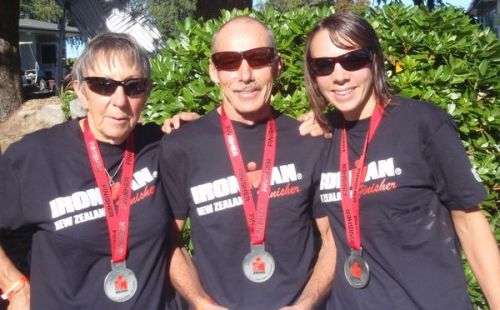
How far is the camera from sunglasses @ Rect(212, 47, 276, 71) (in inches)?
121

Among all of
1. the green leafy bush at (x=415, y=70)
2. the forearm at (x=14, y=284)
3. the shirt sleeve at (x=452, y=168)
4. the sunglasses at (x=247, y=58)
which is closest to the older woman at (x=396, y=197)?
the shirt sleeve at (x=452, y=168)

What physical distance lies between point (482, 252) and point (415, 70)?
1.71 meters

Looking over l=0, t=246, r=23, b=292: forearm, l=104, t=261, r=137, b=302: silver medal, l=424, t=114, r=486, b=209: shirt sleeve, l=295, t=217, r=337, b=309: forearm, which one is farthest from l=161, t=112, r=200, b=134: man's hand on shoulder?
l=424, t=114, r=486, b=209: shirt sleeve

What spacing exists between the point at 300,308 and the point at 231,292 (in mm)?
362

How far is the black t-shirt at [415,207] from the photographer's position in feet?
8.85

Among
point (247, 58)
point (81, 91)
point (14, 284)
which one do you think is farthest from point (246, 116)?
point (14, 284)

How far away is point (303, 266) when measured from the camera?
9.88 ft

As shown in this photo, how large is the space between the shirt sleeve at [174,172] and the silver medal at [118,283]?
0.46 meters

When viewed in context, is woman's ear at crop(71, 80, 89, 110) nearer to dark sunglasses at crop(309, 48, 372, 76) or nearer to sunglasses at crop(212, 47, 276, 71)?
sunglasses at crop(212, 47, 276, 71)

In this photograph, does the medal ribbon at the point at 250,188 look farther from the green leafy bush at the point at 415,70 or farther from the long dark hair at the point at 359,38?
the green leafy bush at the point at 415,70

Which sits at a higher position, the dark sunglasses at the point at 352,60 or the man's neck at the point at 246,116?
the dark sunglasses at the point at 352,60

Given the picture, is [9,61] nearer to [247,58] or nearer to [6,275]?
[6,275]

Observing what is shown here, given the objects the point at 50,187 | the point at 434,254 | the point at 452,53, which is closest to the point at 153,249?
the point at 50,187

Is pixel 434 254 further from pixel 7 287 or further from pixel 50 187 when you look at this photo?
pixel 7 287
